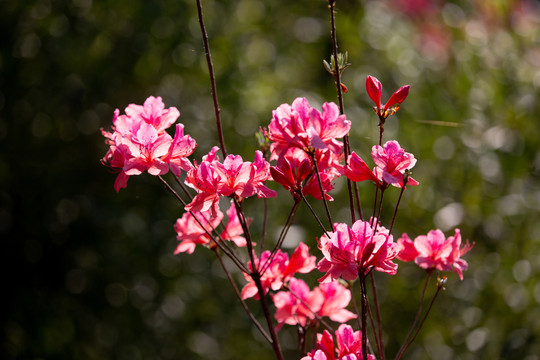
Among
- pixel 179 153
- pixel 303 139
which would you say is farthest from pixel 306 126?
pixel 179 153

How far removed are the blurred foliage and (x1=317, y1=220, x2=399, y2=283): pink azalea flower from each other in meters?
1.08

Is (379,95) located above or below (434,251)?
above

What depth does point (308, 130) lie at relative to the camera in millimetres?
469

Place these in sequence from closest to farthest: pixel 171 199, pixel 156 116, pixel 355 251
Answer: pixel 355 251
pixel 156 116
pixel 171 199

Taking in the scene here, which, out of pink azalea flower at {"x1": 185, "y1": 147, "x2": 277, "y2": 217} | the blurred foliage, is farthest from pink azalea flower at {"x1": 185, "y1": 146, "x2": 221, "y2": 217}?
the blurred foliage

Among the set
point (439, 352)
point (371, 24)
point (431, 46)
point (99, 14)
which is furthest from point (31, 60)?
point (431, 46)

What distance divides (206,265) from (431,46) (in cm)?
153

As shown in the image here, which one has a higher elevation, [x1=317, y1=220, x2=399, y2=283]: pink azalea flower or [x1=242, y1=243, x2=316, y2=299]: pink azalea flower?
[x1=317, y1=220, x2=399, y2=283]: pink azalea flower

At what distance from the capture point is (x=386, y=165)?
484 mm

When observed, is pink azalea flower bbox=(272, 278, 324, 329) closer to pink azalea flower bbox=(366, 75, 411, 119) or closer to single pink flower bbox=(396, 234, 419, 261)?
single pink flower bbox=(396, 234, 419, 261)

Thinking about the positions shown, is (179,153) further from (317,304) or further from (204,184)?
(317,304)

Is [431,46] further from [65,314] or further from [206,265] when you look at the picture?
[65,314]

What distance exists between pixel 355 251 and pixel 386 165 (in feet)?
0.28

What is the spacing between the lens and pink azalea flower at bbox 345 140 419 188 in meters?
0.47
